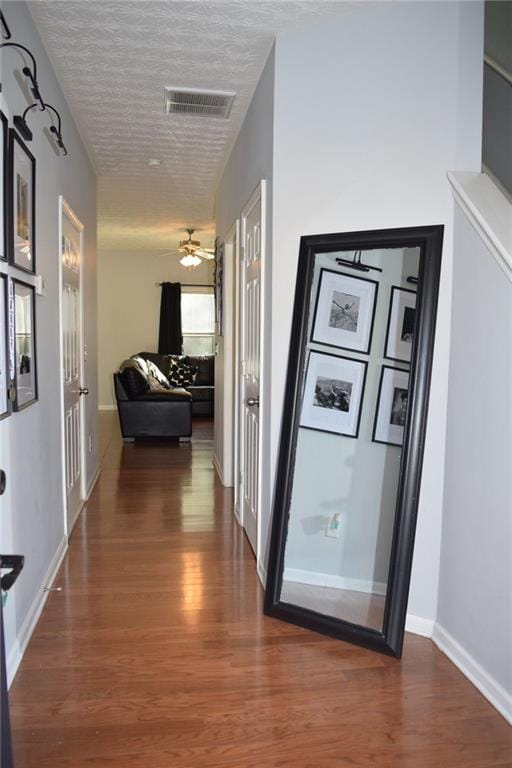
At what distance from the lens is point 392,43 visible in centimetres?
243

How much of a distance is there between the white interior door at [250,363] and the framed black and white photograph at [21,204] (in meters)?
1.10

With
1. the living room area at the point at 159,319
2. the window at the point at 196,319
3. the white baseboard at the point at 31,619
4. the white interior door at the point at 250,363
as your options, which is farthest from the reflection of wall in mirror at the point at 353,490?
the window at the point at 196,319

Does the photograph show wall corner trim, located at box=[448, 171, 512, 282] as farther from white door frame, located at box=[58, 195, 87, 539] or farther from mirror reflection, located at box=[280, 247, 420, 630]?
white door frame, located at box=[58, 195, 87, 539]

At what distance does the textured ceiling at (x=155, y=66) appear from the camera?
2467mm

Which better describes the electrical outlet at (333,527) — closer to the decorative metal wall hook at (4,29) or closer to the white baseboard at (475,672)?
the white baseboard at (475,672)

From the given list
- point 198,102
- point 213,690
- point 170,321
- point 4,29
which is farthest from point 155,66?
point 170,321

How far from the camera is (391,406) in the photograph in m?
2.45

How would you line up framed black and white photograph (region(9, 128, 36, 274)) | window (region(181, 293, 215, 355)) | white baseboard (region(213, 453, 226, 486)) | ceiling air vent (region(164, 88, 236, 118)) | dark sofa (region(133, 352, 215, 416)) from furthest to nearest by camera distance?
window (region(181, 293, 215, 355)), dark sofa (region(133, 352, 215, 416)), white baseboard (region(213, 453, 226, 486)), ceiling air vent (region(164, 88, 236, 118)), framed black and white photograph (region(9, 128, 36, 274))

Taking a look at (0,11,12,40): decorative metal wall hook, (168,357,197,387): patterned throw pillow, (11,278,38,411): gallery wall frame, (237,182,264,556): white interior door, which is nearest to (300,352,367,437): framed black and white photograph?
(237,182,264,556): white interior door

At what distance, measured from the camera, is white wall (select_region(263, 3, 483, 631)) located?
2.38 metres

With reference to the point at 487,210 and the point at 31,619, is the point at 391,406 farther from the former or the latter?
the point at 31,619

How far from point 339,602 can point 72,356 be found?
2.37 metres

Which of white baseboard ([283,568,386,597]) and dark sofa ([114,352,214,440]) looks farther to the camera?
dark sofa ([114,352,214,440])

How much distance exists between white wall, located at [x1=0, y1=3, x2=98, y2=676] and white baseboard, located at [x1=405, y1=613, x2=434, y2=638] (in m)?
1.62
